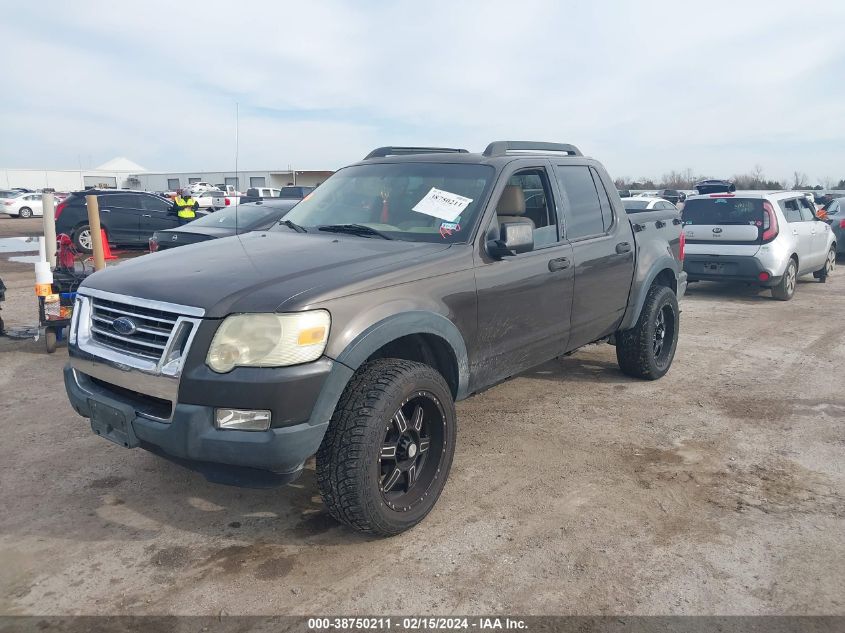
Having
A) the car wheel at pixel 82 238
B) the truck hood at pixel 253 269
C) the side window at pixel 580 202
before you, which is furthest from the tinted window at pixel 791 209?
the car wheel at pixel 82 238

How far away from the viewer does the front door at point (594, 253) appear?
4848mm

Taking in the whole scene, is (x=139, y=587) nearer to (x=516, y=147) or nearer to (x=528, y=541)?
(x=528, y=541)

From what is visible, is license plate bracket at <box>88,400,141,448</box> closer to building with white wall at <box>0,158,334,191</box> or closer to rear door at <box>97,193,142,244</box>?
rear door at <box>97,193,142,244</box>

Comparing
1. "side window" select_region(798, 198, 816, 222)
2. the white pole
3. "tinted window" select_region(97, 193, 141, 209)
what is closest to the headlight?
the white pole

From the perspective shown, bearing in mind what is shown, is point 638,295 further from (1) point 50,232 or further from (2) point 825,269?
(2) point 825,269

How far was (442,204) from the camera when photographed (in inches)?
165

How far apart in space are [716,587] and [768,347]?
5288 millimetres

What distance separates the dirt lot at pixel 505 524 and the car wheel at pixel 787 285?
568cm

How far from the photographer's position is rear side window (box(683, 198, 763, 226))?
10.7 m

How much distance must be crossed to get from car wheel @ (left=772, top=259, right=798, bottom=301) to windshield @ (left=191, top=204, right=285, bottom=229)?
7.77 metres

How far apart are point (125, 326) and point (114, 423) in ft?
1.52

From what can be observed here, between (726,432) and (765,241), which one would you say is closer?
(726,432)

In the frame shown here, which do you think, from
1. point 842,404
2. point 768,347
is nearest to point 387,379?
point 842,404

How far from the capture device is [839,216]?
15.4 metres
